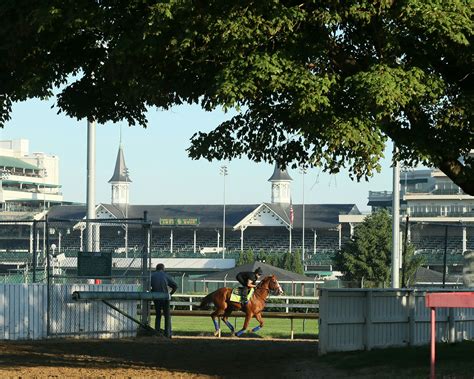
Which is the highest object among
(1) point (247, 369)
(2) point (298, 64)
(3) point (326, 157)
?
(2) point (298, 64)

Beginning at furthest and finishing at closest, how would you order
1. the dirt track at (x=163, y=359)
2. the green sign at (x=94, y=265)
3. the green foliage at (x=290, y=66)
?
the green sign at (x=94, y=265), the dirt track at (x=163, y=359), the green foliage at (x=290, y=66)

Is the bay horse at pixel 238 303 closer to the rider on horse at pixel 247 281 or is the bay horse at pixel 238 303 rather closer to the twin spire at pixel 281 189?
the rider on horse at pixel 247 281

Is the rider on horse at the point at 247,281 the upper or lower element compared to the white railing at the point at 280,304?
upper

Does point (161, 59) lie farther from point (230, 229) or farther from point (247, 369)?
point (230, 229)

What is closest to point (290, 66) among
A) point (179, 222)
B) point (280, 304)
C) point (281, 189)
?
point (280, 304)

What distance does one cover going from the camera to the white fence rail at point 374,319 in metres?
20.5

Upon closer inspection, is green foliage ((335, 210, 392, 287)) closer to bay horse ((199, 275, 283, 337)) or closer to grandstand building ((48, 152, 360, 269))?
grandstand building ((48, 152, 360, 269))

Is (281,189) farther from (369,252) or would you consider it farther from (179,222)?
(369,252)

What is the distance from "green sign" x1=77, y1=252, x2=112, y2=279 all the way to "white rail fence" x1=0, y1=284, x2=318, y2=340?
32 cm

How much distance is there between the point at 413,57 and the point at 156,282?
12545mm

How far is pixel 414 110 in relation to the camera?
17.8 m

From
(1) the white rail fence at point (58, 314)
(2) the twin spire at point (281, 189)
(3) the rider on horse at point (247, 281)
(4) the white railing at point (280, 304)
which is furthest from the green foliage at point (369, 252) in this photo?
(2) the twin spire at point (281, 189)

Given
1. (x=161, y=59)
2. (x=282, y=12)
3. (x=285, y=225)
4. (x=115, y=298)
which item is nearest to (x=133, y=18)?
(x=161, y=59)

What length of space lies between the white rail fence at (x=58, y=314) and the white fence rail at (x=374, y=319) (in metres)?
7.98
